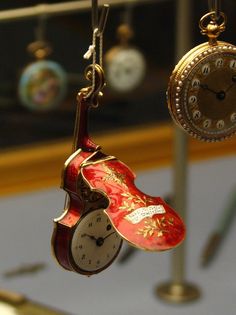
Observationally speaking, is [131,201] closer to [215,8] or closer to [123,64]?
[215,8]

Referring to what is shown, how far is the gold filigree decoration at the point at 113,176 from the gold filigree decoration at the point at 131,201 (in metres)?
0.02

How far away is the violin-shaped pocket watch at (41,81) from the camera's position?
7.49 feet

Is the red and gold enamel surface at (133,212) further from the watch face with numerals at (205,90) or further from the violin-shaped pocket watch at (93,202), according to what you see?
the watch face with numerals at (205,90)

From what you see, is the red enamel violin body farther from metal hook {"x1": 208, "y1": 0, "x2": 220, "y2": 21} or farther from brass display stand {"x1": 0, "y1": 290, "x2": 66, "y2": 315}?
brass display stand {"x1": 0, "y1": 290, "x2": 66, "y2": 315}

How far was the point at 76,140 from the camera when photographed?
117 cm

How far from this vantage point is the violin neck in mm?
1168

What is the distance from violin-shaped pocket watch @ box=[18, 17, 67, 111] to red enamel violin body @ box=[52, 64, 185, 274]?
1.13 m

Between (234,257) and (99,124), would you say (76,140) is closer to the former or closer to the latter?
(234,257)

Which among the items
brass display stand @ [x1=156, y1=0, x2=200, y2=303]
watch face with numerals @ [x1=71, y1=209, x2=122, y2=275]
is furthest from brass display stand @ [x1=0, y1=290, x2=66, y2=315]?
watch face with numerals @ [x1=71, y1=209, x2=122, y2=275]

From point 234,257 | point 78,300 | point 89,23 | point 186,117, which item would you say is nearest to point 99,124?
point 89,23

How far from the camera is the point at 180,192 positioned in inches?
89.2

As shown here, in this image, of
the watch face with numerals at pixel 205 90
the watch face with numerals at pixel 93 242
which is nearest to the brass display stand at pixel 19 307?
the watch face with numerals at pixel 93 242

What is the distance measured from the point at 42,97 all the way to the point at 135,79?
360 millimetres

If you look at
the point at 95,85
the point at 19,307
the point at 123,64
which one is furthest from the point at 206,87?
the point at 123,64
